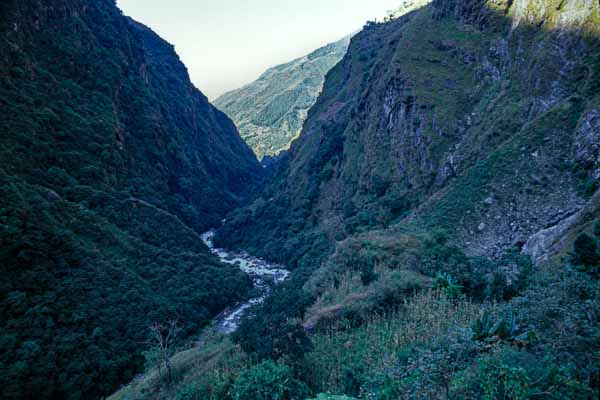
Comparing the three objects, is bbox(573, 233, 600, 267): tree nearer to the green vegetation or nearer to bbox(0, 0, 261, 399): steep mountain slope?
the green vegetation

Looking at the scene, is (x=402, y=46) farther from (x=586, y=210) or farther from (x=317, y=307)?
(x=317, y=307)

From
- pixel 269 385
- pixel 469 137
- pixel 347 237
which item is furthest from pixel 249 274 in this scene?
pixel 269 385

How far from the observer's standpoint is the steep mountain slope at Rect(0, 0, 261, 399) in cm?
2319

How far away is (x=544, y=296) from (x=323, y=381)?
584cm

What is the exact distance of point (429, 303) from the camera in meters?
11.6

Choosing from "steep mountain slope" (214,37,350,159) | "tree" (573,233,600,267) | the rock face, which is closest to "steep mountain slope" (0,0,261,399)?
the rock face

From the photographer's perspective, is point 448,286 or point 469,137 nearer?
point 448,286

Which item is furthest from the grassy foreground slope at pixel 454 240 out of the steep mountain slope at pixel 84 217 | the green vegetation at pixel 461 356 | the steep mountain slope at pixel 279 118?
the steep mountain slope at pixel 279 118

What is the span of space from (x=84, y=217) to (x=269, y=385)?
1245 inches

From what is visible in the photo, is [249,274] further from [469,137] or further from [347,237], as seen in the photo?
[469,137]

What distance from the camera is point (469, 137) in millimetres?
26625

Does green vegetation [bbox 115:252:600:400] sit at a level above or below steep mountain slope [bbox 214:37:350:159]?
below

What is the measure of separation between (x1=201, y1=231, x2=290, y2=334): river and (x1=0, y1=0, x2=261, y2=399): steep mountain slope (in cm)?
164

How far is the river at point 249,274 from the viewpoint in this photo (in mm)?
35047
